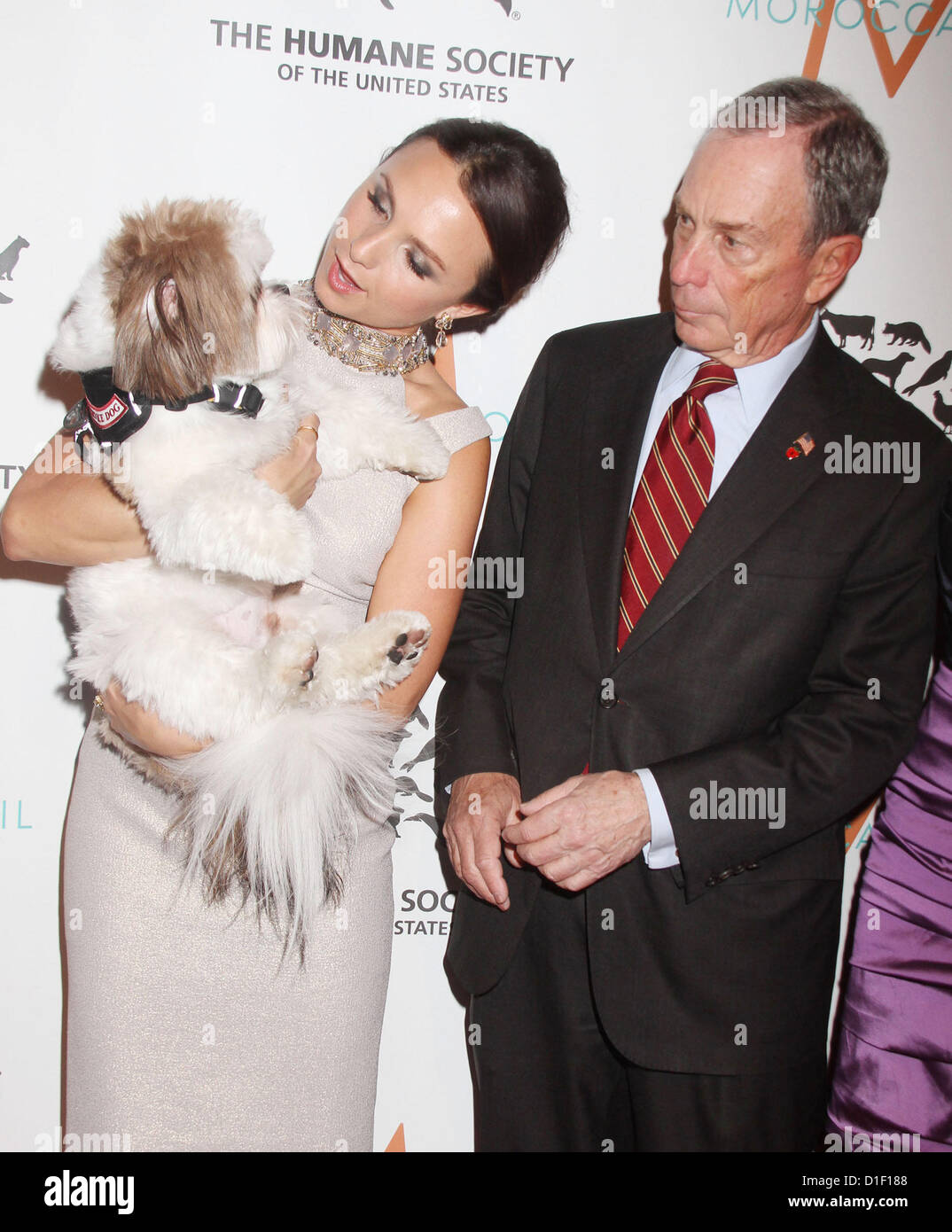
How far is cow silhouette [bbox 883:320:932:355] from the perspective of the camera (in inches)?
94.1

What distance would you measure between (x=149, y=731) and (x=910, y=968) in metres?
1.59

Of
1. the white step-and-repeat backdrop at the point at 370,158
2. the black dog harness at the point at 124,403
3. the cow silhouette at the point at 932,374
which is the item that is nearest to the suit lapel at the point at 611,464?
the white step-and-repeat backdrop at the point at 370,158

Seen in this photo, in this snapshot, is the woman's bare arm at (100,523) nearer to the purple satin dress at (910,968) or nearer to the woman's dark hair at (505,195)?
the woman's dark hair at (505,195)

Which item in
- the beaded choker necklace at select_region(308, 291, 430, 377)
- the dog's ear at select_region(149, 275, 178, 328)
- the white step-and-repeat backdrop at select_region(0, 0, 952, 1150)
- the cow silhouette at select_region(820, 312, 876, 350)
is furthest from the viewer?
the cow silhouette at select_region(820, 312, 876, 350)

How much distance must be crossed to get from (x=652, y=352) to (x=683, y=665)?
2.19 ft

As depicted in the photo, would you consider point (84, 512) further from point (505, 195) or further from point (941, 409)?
point (941, 409)

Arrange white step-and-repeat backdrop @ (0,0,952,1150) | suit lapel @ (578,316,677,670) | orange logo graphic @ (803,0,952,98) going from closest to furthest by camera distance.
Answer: suit lapel @ (578,316,677,670) → white step-and-repeat backdrop @ (0,0,952,1150) → orange logo graphic @ (803,0,952,98)


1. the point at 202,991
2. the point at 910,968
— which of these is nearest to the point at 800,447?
the point at 910,968

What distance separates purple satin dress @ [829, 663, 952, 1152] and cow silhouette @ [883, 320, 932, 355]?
949 millimetres

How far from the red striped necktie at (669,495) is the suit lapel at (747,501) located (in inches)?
1.7

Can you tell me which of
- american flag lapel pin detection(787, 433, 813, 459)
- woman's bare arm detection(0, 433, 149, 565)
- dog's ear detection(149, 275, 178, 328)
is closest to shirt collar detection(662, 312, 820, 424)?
american flag lapel pin detection(787, 433, 813, 459)

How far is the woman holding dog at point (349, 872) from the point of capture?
1.70 m

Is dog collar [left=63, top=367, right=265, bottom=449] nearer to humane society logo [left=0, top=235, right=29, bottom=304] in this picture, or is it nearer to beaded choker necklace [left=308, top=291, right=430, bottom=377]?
beaded choker necklace [left=308, top=291, right=430, bottom=377]

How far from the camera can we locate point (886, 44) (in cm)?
225
